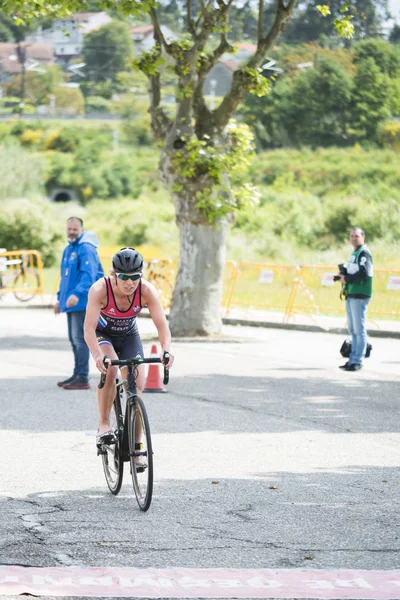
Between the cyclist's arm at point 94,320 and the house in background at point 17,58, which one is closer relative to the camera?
the cyclist's arm at point 94,320

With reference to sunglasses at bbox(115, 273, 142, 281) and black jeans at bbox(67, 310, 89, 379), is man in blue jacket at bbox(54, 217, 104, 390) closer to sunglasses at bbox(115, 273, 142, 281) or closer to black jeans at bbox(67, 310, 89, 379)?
black jeans at bbox(67, 310, 89, 379)

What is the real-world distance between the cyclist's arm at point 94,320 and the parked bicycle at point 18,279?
64.8 ft

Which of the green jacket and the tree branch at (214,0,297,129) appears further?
the tree branch at (214,0,297,129)

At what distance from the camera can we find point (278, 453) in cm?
941

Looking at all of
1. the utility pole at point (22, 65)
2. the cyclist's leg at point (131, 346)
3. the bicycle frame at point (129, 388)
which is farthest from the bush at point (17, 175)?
the bicycle frame at point (129, 388)

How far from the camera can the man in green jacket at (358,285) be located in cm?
1513

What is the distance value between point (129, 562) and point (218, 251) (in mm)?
14696

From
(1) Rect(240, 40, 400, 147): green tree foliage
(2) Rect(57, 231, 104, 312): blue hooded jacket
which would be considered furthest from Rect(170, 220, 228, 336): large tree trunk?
(1) Rect(240, 40, 400, 147): green tree foliage

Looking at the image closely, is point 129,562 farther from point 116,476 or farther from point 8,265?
point 8,265

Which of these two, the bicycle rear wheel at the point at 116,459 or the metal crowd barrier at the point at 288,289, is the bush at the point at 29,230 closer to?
the metal crowd barrier at the point at 288,289

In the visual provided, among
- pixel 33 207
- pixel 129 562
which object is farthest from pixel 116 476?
pixel 33 207

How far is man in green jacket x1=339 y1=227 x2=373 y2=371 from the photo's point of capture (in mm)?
15133

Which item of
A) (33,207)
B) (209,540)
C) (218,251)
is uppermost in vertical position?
(209,540)

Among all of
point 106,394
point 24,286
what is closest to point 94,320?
point 106,394
